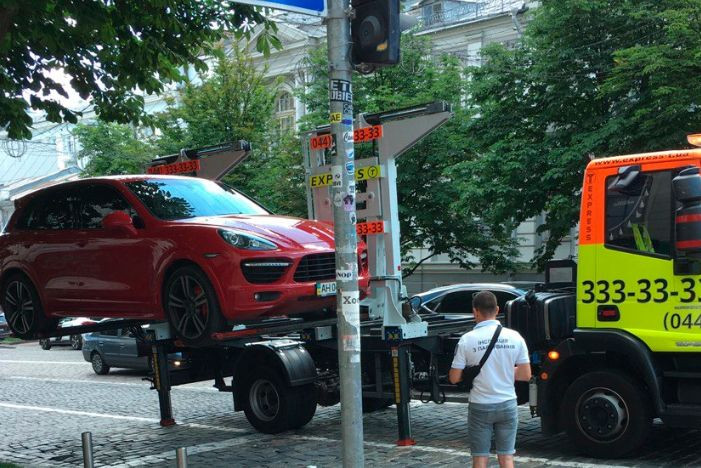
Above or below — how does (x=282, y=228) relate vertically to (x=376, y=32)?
below

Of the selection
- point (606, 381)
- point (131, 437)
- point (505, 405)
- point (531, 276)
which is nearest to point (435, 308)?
point (131, 437)

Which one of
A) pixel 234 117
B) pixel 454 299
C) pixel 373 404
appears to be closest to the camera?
pixel 373 404

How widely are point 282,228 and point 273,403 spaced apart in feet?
9.22

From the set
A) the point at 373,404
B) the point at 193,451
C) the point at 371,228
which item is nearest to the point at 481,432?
the point at 371,228

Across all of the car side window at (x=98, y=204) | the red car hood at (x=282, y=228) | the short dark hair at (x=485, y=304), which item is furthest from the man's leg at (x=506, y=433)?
the car side window at (x=98, y=204)

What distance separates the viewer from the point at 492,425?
243 inches

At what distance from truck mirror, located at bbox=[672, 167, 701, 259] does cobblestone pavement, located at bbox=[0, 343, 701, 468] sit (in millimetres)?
2064

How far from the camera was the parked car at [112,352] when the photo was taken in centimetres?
1941

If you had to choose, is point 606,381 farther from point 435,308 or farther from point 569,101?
point 569,101

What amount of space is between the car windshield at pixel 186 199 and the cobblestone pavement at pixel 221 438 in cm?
262

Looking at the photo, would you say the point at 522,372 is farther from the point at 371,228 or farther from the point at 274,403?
the point at 274,403

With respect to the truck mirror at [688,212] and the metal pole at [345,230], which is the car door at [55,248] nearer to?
the metal pole at [345,230]

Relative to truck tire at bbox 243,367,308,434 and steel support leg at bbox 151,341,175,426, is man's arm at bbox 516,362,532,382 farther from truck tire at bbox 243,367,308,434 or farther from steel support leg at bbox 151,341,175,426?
steel support leg at bbox 151,341,175,426

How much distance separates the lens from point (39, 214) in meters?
9.67
